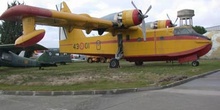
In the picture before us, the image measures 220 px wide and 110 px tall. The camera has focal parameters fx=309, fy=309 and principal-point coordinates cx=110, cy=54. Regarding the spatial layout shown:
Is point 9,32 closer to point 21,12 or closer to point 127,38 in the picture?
point 127,38

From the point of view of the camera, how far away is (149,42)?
2416cm

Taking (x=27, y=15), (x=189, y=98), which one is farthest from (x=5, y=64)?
(x=189, y=98)

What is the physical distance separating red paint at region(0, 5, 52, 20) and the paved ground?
6.79 metres

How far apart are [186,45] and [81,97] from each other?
14.4 metres

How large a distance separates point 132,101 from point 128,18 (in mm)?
14063

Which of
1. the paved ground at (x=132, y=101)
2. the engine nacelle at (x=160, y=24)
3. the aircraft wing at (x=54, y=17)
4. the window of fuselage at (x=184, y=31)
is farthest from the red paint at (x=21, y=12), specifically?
the engine nacelle at (x=160, y=24)

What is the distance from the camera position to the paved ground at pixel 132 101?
8008 mm

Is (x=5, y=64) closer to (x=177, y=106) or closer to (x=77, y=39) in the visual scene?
(x=77, y=39)

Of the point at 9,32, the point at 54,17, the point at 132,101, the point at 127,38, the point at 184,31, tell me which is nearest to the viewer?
the point at 132,101

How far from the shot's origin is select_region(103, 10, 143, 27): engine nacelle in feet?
72.9

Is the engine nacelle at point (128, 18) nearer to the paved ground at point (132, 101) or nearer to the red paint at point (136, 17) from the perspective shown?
the red paint at point (136, 17)

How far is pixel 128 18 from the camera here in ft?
73.1

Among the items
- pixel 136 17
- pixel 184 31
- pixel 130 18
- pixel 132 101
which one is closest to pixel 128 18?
pixel 130 18

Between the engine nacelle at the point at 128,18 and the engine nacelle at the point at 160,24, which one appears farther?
the engine nacelle at the point at 160,24
